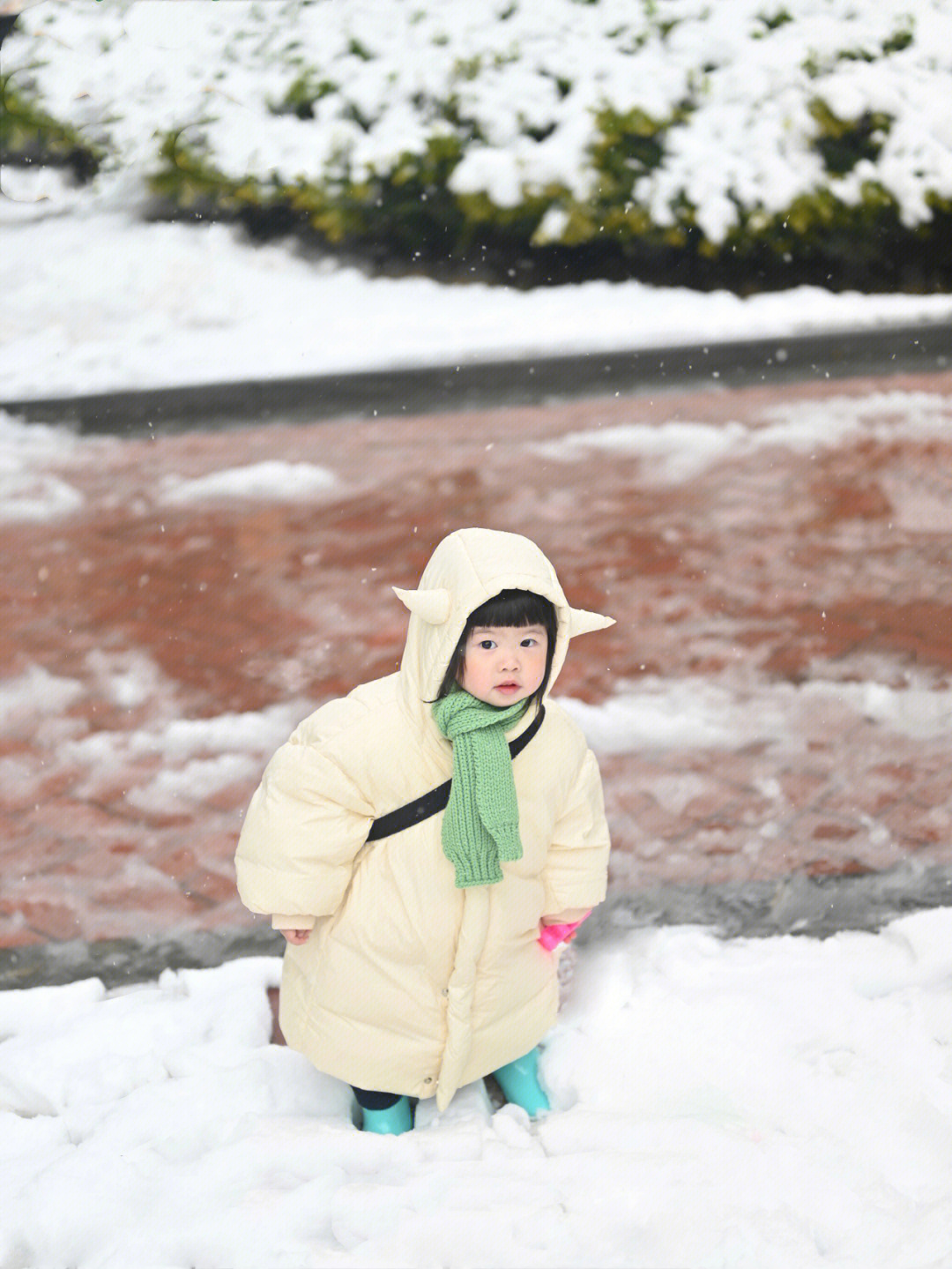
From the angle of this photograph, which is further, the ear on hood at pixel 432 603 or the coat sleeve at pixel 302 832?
the coat sleeve at pixel 302 832

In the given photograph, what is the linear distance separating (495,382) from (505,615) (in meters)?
3.71

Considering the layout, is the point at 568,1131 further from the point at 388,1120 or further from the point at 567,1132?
the point at 388,1120

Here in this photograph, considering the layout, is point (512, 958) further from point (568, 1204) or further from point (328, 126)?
point (328, 126)

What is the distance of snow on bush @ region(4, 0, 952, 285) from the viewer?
5.17 metres

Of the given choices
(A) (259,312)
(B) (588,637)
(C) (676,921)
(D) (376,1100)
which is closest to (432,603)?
(D) (376,1100)

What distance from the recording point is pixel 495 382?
505 cm

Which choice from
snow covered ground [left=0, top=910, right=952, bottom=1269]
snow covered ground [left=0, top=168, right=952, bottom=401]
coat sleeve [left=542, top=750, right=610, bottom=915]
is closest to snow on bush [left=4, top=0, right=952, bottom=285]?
snow covered ground [left=0, top=168, right=952, bottom=401]

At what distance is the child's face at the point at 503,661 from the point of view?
4.91 feet

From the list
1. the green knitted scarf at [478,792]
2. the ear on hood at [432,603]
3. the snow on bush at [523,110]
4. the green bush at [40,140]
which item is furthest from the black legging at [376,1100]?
the green bush at [40,140]

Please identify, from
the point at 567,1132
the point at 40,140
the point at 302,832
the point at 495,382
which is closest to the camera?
the point at 302,832

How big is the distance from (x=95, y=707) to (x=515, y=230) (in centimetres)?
306

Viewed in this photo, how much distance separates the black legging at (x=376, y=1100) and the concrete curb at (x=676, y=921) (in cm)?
60

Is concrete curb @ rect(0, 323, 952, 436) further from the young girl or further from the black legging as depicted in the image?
the black legging

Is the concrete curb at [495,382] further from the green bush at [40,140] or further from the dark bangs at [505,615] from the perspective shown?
the dark bangs at [505,615]
